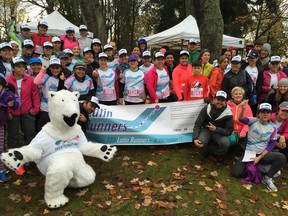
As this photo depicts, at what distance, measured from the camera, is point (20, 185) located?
5.27 meters

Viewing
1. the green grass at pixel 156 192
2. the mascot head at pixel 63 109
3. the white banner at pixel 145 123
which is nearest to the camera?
the mascot head at pixel 63 109

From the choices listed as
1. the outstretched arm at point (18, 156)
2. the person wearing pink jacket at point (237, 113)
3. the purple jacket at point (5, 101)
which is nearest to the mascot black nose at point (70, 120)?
the outstretched arm at point (18, 156)

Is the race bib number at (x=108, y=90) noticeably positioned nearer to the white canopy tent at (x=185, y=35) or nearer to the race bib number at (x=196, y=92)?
the race bib number at (x=196, y=92)

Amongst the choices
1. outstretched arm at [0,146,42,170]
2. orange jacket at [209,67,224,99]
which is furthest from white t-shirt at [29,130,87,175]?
orange jacket at [209,67,224,99]

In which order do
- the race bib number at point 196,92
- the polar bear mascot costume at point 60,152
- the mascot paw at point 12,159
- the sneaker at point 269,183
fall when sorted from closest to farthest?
the mascot paw at point 12,159 → the polar bear mascot costume at point 60,152 → the sneaker at point 269,183 → the race bib number at point 196,92

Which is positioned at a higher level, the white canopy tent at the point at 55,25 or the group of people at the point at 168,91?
the white canopy tent at the point at 55,25

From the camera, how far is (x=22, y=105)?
5.63 meters

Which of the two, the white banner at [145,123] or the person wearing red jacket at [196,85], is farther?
the person wearing red jacket at [196,85]

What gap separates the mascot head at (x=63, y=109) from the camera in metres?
4.54

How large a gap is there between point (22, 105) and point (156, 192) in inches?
123

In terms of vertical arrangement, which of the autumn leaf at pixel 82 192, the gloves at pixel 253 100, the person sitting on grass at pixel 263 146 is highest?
the gloves at pixel 253 100

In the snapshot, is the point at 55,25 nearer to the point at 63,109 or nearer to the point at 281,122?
the point at 63,109

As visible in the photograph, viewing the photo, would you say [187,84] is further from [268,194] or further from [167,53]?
[268,194]

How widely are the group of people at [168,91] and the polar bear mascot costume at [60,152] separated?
0.87 meters
